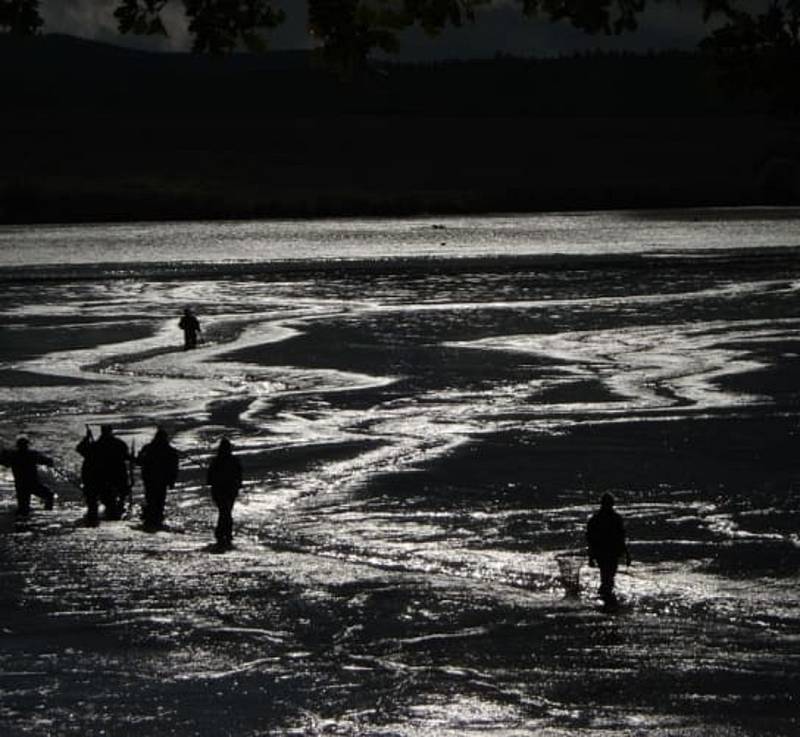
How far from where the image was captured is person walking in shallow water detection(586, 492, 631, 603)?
1684cm

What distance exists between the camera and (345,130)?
170m

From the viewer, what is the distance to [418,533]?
20219 millimetres

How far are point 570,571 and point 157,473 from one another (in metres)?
4.83

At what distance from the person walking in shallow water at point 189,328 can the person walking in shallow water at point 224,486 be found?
18834mm

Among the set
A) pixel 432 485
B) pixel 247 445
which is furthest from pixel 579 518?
pixel 247 445

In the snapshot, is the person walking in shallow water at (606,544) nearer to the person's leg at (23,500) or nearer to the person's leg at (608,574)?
the person's leg at (608,574)

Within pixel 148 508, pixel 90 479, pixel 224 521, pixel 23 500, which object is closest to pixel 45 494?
pixel 23 500

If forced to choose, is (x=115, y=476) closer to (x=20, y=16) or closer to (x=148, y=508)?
(x=148, y=508)

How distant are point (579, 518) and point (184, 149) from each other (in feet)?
465

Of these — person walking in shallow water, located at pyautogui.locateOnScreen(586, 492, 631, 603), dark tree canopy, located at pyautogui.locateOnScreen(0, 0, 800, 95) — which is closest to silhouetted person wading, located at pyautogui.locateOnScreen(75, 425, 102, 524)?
person walking in shallow water, located at pyautogui.locateOnScreen(586, 492, 631, 603)

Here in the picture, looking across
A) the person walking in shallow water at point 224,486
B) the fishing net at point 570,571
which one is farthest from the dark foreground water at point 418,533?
the person walking in shallow water at point 224,486

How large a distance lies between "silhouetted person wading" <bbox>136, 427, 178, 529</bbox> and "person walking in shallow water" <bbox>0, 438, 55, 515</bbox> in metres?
1.28

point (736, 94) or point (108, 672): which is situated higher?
point (736, 94)

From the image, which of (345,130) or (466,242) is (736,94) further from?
(345,130)
